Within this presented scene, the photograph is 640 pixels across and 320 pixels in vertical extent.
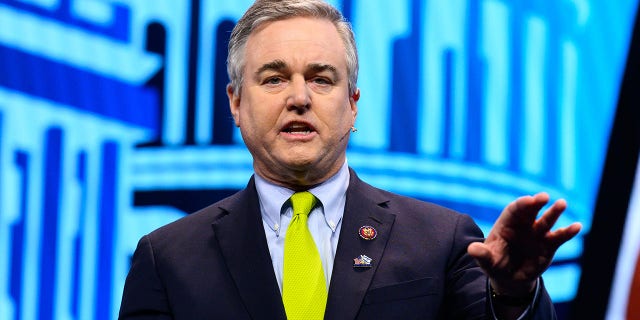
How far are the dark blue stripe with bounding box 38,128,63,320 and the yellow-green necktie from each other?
5.09 feet

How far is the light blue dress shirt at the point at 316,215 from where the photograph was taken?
194 cm

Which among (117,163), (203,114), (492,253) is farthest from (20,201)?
(492,253)

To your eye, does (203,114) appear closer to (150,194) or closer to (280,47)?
(150,194)

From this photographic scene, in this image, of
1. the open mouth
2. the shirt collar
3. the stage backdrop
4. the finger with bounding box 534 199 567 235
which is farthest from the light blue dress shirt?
the stage backdrop

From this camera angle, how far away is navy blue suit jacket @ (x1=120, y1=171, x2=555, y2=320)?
71.9 inches

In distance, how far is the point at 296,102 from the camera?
1.94m

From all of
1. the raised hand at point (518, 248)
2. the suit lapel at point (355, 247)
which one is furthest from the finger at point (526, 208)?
the suit lapel at point (355, 247)

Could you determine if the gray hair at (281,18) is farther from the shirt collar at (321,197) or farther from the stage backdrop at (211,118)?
the stage backdrop at (211,118)

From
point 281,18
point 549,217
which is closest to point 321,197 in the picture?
point 281,18

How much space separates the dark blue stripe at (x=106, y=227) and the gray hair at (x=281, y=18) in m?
1.21

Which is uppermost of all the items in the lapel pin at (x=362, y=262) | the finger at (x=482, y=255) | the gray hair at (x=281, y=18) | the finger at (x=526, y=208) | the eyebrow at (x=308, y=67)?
the gray hair at (x=281, y=18)

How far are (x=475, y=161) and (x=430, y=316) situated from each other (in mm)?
1530

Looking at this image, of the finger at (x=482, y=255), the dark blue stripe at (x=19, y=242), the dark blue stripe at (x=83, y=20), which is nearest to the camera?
the finger at (x=482, y=255)

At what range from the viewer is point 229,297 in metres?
1.87
